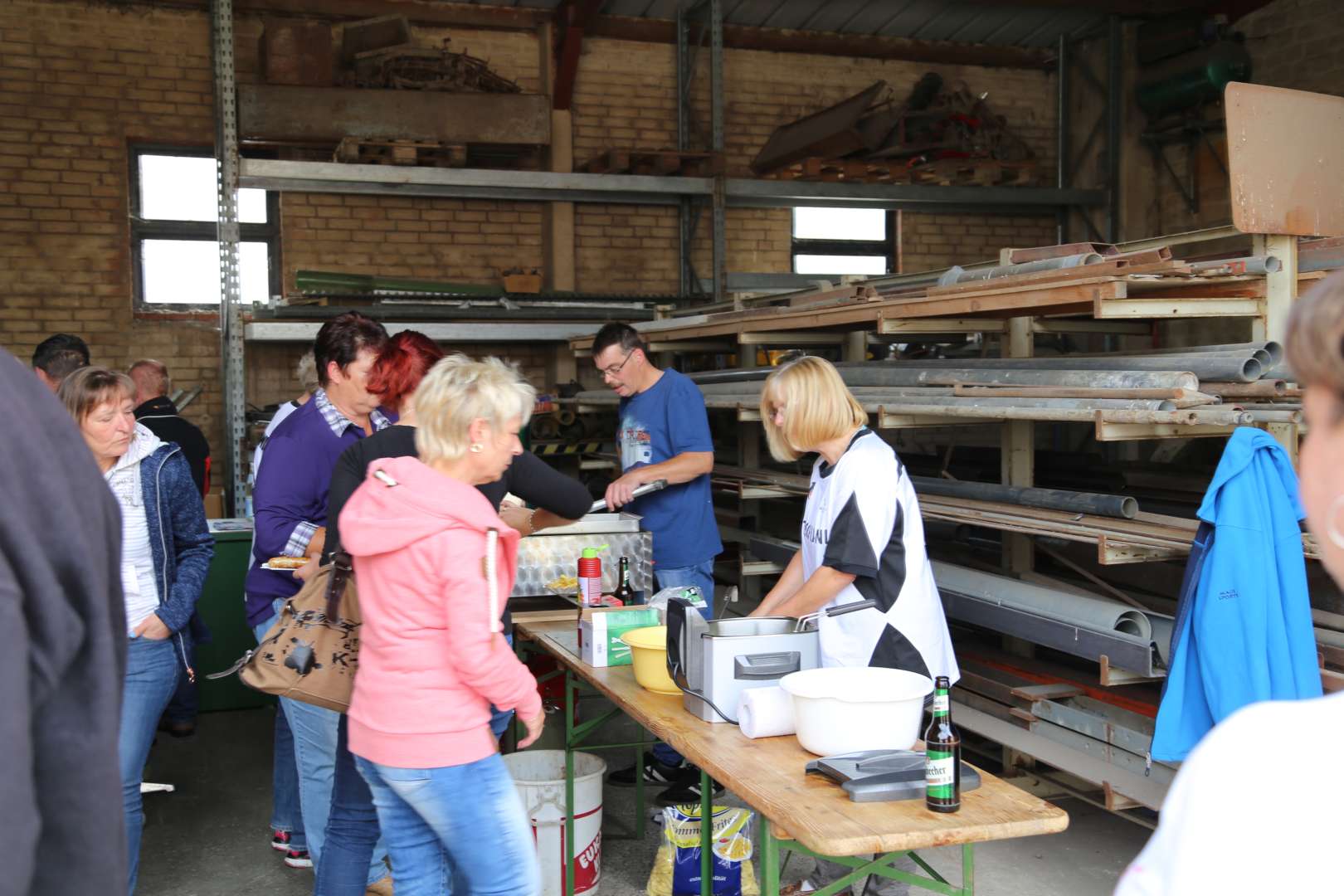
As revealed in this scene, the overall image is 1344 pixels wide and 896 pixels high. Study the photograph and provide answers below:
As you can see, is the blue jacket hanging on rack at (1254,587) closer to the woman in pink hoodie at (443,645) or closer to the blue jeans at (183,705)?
the woman in pink hoodie at (443,645)

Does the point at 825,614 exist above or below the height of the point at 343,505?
below

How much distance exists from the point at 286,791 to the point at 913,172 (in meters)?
6.83

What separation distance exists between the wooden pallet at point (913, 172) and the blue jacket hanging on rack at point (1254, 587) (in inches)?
232

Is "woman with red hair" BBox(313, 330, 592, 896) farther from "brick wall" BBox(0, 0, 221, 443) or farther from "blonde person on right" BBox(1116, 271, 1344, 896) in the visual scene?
"brick wall" BBox(0, 0, 221, 443)

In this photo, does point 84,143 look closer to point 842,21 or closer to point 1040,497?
point 842,21

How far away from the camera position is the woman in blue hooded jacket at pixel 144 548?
314 cm

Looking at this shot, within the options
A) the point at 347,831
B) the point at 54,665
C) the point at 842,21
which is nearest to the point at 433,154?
the point at 842,21

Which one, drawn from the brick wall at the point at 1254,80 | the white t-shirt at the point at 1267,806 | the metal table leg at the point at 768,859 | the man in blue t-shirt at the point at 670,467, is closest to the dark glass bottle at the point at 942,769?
the metal table leg at the point at 768,859

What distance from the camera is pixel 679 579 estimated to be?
4805 millimetres

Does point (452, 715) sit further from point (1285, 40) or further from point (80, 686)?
point (1285, 40)

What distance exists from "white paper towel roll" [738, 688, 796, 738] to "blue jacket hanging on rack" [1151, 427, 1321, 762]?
1351mm

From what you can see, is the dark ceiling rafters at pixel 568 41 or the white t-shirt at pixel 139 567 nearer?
the white t-shirt at pixel 139 567

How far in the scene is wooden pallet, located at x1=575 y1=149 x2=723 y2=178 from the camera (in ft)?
28.2

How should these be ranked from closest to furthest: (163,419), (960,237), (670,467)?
(670,467) → (163,419) → (960,237)
